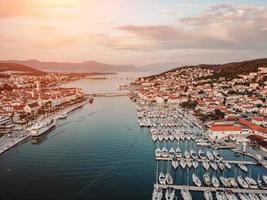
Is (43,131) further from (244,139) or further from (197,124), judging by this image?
(244,139)

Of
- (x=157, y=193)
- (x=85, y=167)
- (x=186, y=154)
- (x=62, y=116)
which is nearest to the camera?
(x=157, y=193)

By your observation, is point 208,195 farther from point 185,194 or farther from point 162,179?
point 162,179

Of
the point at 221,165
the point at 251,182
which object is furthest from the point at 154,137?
the point at 251,182

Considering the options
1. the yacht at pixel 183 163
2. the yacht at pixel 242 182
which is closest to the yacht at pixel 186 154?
the yacht at pixel 183 163

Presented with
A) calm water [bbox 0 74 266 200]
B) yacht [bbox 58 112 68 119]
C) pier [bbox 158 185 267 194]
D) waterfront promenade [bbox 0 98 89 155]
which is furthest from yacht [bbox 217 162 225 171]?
yacht [bbox 58 112 68 119]

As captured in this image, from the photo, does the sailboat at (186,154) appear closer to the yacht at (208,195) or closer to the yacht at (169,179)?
the yacht at (169,179)

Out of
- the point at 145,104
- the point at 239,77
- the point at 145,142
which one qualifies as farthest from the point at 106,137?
the point at 239,77
